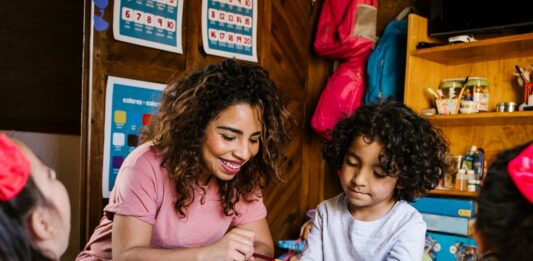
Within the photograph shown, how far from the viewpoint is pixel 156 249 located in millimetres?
1247

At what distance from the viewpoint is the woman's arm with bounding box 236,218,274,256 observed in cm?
151

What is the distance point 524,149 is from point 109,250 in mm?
1102

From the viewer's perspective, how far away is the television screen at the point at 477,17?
2.24m

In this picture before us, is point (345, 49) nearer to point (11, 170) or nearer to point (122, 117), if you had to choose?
point (122, 117)

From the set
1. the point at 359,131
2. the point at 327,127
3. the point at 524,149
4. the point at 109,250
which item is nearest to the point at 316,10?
the point at 327,127

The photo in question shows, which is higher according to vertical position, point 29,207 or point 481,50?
point 481,50

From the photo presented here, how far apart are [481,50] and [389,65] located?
48 cm

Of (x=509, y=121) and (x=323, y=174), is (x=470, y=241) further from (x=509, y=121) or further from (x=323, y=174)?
(x=323, y=174)

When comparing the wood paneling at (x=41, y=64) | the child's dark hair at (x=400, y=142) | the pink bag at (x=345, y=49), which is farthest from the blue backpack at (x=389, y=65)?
the wood paneling at (x=41, y=64)

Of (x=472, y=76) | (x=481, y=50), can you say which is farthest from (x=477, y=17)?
(x=472, y=76)

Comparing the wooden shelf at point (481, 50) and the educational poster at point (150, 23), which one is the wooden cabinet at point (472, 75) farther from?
the educational poster at point (150, 23)

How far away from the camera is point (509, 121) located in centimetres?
238

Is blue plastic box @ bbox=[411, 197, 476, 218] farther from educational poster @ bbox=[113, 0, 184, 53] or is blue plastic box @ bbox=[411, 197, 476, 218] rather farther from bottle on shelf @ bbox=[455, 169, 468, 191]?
educational poster @ bbox=[113, 0, 184, 53]

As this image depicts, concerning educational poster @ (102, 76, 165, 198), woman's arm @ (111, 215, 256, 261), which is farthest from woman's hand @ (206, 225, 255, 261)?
educational poster @ (102, 76, 165, 198)
